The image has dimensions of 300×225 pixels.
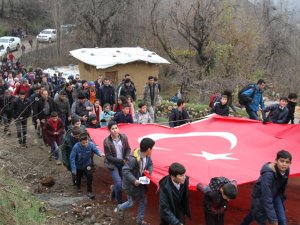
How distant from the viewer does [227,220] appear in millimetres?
6863

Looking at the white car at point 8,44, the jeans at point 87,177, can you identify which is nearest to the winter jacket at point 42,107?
the jeans at point 87,177

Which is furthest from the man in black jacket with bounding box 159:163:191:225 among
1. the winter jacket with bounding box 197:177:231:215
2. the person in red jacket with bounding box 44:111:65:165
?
the person in red jacket with bounding box 44:111:65:165

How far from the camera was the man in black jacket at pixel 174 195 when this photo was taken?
17.9 ft

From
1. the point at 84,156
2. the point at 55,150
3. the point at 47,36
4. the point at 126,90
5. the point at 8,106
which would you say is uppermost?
the point at 47,36

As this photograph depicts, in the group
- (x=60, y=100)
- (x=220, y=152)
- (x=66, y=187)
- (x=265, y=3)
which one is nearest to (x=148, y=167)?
(x=220, y=152)

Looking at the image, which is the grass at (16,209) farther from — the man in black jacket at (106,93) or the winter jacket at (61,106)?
the man in black jacket at (106,93)

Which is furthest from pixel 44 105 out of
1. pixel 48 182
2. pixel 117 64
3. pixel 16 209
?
pixel 117 64

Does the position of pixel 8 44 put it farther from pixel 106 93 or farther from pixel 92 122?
pixel 92 122

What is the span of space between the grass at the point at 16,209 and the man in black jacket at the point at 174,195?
200cm

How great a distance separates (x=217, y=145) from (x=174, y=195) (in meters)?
2.75

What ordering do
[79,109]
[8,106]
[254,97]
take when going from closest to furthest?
[79,109] < [254,97] < [8,106]

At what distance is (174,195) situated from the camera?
5.59 meters

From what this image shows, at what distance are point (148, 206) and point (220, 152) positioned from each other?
1.61 metres

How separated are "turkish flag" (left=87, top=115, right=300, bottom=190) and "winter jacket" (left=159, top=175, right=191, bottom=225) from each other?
635 millimetres
